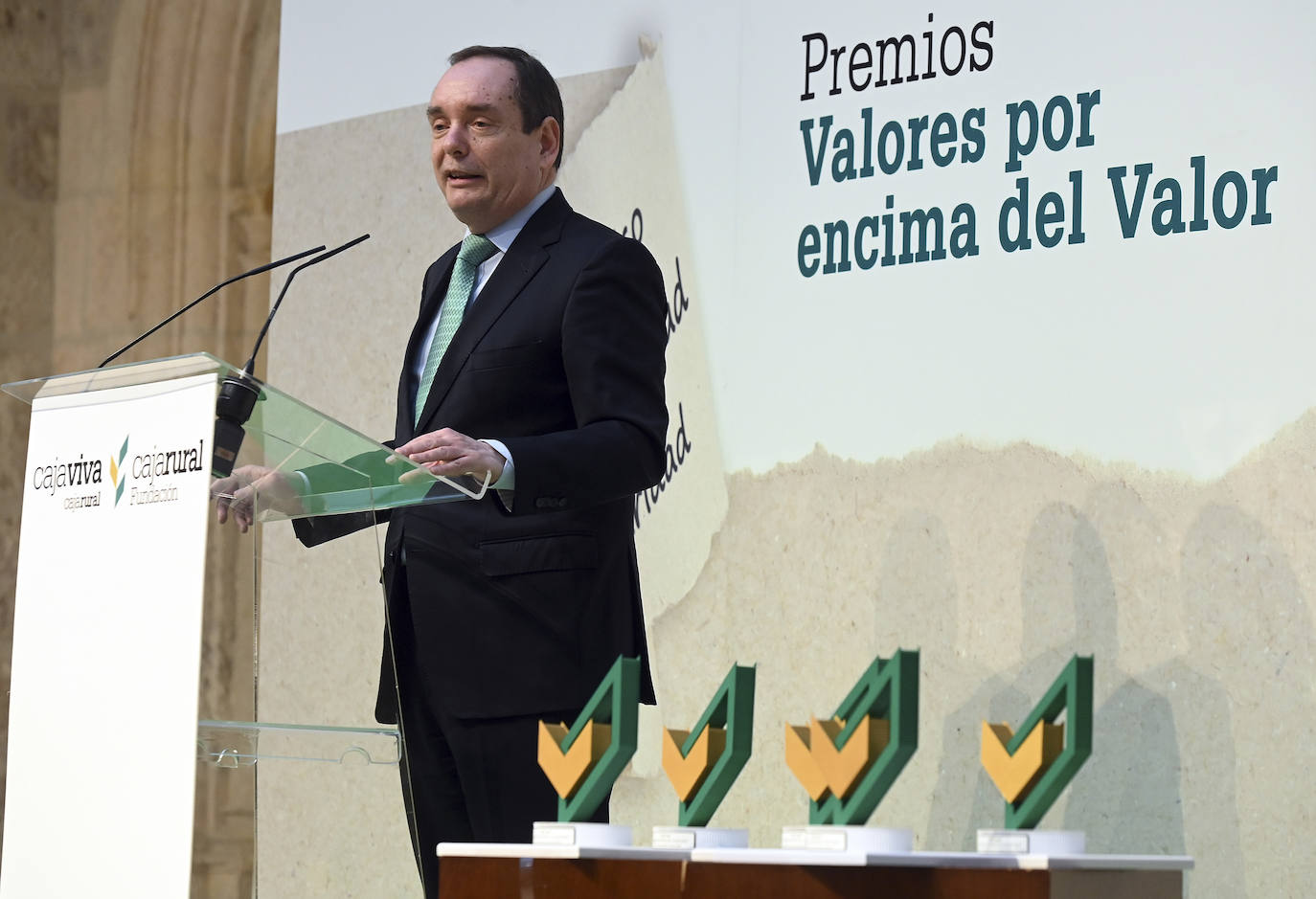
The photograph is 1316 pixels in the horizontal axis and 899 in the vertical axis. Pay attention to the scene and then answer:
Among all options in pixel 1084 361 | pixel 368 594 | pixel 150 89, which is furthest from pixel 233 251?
pixel 368 594

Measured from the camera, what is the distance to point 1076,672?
2.05 metres

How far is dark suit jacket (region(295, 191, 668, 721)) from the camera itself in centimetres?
260

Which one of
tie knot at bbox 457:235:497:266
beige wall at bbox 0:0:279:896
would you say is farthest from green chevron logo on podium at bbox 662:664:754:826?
beige wall at bbox 0:0:279:896

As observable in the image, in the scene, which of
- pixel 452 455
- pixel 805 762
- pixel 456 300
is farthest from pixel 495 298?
pixel 805 762

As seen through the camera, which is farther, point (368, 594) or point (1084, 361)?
point (1084, 361)

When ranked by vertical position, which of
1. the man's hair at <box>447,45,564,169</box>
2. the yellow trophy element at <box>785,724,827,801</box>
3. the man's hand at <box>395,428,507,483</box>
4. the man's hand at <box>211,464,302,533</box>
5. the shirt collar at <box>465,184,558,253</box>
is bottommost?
the yellow trophy element at <box>785,724,827,801</box>

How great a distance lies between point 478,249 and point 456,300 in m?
0.09

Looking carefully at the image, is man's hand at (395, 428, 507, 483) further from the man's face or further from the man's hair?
the man's hair

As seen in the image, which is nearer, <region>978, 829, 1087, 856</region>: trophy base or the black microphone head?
<region>978, 829, 1087, 856</region>: trophy base

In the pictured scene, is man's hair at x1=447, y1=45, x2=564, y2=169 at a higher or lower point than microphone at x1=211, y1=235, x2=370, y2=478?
higher

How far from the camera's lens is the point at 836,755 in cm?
210

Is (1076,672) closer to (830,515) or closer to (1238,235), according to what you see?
(1238,235)

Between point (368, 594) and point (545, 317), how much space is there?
2.09 feet

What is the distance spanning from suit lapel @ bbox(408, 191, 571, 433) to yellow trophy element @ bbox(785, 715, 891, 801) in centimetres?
92
